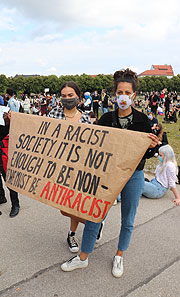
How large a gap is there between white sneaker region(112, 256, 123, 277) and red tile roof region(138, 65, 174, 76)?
429 feet

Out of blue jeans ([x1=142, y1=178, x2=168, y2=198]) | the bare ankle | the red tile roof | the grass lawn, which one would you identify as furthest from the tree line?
the bare ankle

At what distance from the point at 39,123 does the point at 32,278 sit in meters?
1.50

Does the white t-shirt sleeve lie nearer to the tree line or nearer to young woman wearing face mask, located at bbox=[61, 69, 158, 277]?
young woman wearing face mask, located at bbox=[61, 69, 158, 277]

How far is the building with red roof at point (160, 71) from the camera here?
124m

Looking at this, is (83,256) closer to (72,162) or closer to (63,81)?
(72,162)

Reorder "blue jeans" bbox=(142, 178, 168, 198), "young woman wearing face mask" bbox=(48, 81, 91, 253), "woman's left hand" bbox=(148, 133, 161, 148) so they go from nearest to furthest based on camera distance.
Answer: "woman's left hand" bbox=(148, 133, 161, 148), "young woman wearing face mask" bbox=(48, 81, 91, 253), "blue jeans" bbox=(142, 178, 168, 198)

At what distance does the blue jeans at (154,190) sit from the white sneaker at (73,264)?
6.43 ft

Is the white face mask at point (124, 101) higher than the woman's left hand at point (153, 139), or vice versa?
the white face mask at point (124, 101)

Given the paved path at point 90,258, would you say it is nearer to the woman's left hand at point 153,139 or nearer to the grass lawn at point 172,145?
the woman's left hand at point 153,139

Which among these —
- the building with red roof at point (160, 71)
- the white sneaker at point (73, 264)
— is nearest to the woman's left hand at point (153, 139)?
the white sneaker at point (73, 264)

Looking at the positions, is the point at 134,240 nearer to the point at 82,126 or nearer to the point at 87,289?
the point at 87,289

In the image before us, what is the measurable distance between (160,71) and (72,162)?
13634 cm

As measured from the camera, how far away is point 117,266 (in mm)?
2408

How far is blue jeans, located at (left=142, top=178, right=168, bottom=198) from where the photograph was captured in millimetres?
4090
